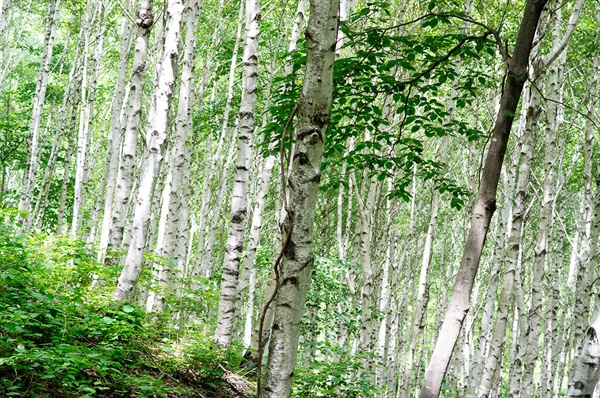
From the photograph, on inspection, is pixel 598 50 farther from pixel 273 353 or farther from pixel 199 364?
pixel 273 353

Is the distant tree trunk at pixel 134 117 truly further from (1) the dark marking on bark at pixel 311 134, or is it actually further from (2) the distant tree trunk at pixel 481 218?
(1) the dark marking on bark at pixel 311 134

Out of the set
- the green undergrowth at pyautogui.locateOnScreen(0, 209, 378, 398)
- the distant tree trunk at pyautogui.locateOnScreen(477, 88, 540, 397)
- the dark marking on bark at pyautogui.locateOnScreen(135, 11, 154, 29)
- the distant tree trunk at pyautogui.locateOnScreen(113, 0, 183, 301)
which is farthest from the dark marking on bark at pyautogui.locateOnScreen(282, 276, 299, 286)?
the distant tree trunk at pyautogui.locateOnScreen(477, 88, 540, 397)

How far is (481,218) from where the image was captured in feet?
13.3

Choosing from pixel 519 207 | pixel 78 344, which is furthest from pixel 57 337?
pixel 519 207

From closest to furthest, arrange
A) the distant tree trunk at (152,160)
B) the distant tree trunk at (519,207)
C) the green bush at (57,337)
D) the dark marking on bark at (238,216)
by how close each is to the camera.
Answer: the green bush at (57,337), the distant tree trunk at (152,160), the dark marking on bark at (238,216), the distant tree trunk at (519,207)

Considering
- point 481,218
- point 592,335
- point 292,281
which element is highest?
point 481,218

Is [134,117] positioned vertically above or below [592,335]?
above

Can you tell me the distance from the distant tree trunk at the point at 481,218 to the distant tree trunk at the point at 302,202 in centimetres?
159

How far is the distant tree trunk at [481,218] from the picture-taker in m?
3.92

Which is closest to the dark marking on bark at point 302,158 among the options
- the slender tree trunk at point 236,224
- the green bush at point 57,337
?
the green bush at point 57,337

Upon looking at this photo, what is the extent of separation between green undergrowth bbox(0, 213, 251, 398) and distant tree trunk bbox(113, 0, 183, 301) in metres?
0.34

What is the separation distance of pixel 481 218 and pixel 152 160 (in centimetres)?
402

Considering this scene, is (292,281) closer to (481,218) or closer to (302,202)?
(302,202)

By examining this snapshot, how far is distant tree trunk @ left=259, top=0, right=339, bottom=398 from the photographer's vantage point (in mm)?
2773
